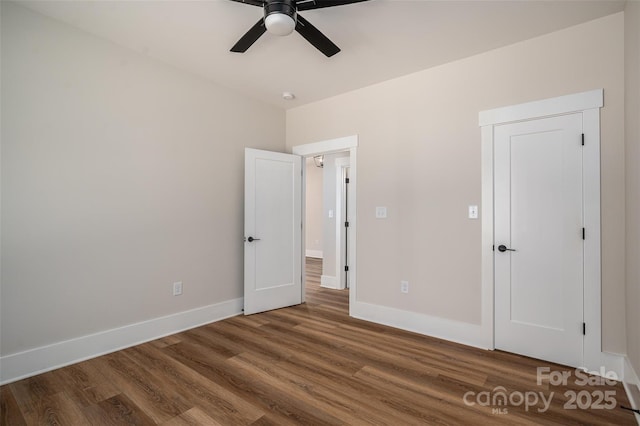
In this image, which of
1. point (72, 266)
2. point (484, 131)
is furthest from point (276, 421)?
point (484, 131)

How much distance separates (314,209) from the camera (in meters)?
9.16

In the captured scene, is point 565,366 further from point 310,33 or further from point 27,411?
point 27,411

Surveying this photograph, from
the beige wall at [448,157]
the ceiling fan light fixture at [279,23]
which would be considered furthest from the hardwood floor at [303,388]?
the ceiling fan light fixture at [279,23]

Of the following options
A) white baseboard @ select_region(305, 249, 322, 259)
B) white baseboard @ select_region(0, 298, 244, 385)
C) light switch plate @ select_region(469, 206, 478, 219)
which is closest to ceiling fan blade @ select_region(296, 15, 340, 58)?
light switch plate @ select_region(469, 206, 478, 219)

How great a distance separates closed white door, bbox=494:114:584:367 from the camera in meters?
2.61

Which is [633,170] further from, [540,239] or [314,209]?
[314,209]

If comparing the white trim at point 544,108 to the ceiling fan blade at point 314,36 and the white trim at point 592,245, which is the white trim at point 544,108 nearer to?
the white trim at point 592,245

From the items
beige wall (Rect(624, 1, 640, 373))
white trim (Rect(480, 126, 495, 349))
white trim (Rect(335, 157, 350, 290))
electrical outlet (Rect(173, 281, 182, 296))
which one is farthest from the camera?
white trim (Rect(335, 157, 350, 290))

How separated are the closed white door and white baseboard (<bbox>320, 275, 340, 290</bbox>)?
292cm

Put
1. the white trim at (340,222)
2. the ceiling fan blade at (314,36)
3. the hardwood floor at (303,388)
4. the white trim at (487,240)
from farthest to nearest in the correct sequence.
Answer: the white trim at (340,222) → the white trim at (487,240) → the ceiling fan blade at (314,36) → the hardwood floor at (303,388)

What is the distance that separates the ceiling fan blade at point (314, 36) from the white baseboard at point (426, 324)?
276 cm

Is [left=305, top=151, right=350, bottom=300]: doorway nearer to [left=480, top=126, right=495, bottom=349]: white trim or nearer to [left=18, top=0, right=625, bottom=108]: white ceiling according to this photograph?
[left=18, top=0, right=625, bottom=108]: white ceiling

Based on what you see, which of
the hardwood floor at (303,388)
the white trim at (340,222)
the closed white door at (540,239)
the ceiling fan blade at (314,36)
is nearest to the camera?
the hardwood floor at (303,388)

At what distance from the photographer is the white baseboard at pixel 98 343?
2422 millimetres
